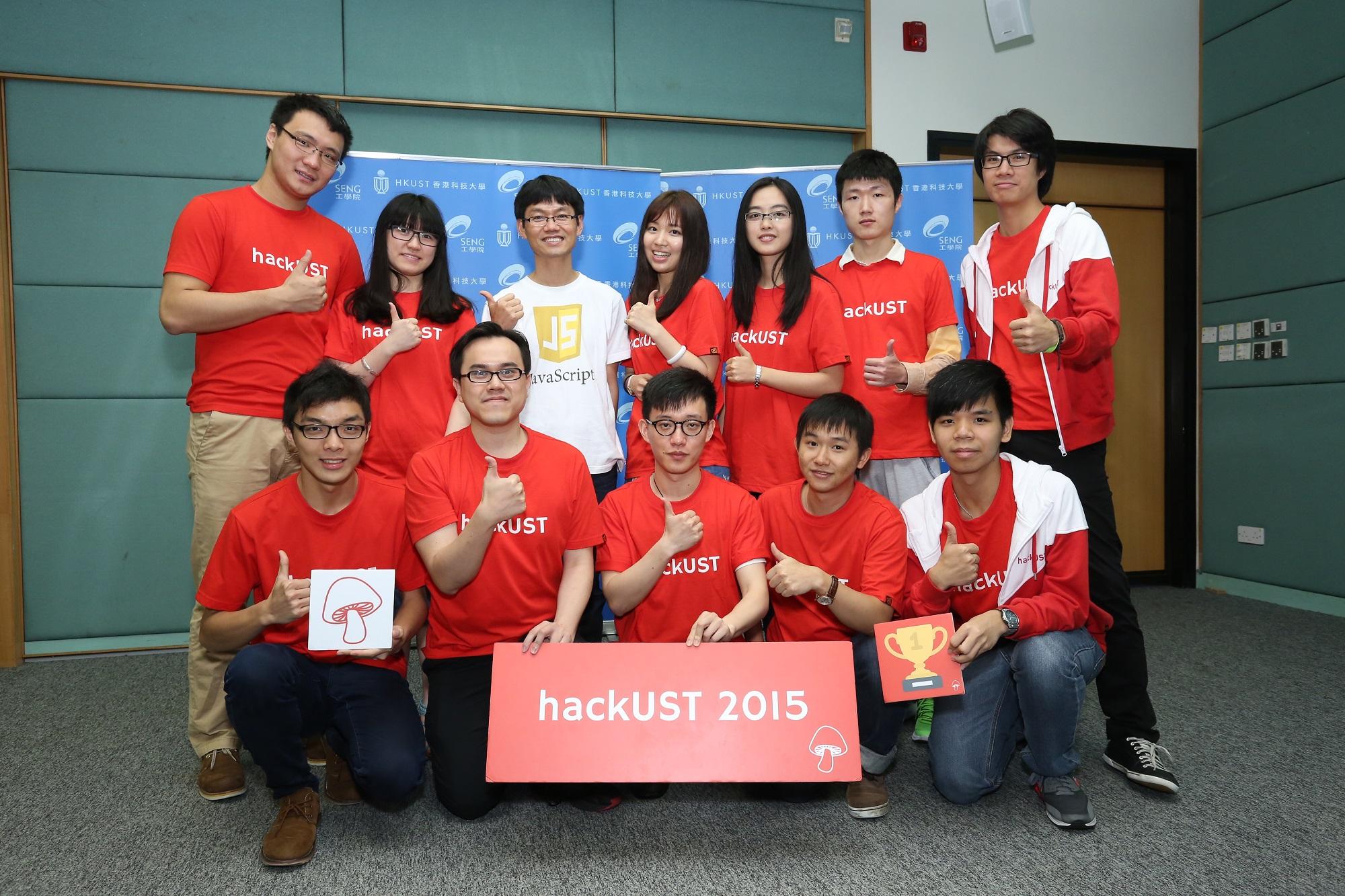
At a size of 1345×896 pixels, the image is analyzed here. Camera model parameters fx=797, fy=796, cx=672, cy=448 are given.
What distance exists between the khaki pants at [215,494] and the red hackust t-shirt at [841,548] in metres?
1.46

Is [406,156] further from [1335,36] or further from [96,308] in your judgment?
[1335,36]

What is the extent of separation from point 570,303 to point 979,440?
133 cm

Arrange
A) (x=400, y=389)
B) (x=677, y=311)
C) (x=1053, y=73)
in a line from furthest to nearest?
(x=1053, y=73)
(x=677, y=311)
(x=400, y=389)

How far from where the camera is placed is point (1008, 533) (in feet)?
6.72

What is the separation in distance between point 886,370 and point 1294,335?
11.1 feet

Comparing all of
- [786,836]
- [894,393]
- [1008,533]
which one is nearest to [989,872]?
[786,836]

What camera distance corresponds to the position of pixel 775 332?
2551mm

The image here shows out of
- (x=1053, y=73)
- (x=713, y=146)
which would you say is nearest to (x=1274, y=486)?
(x=1053, y=73)

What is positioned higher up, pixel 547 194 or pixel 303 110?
pixel 303 110

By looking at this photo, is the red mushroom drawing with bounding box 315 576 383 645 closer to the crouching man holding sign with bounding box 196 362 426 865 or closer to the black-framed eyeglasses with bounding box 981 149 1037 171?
the crouching man holding sign with bounding box 196 362 426 865

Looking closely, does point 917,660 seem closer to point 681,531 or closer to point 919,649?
point 919,649

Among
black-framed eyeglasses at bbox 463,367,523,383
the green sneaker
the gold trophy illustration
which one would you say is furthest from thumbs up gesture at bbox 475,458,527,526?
the green sneaker

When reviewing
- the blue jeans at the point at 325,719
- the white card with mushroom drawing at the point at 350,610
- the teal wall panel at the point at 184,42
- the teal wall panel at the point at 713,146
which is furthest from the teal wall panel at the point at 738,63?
the blue jeans at the point at 325,719

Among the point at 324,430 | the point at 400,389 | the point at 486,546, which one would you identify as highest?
the point at 400,389
